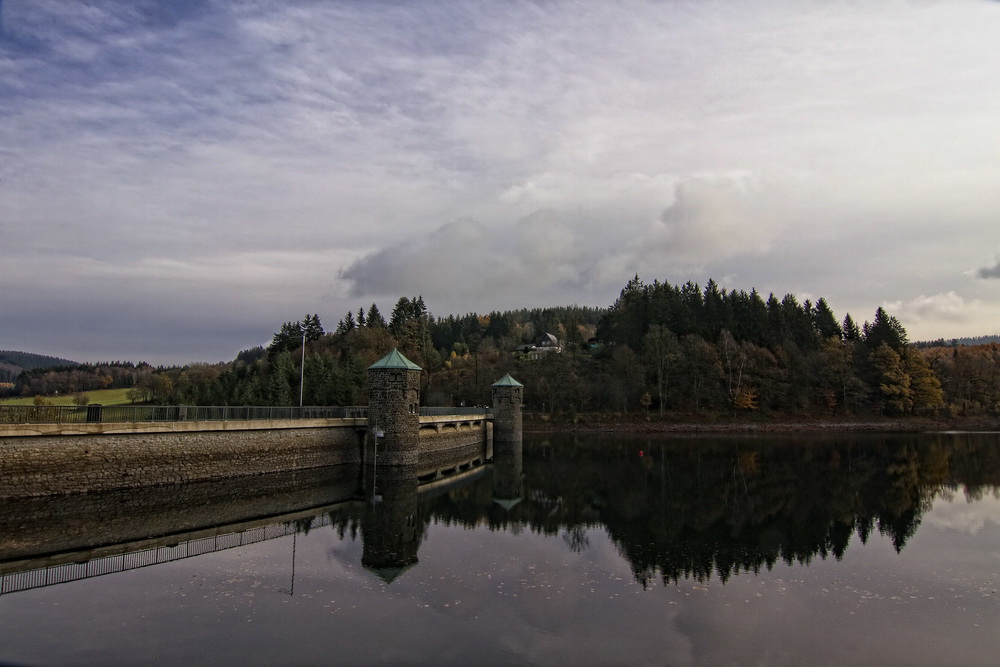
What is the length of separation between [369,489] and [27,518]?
13.0 m

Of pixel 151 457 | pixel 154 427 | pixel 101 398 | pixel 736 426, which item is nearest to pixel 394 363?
pixel 154 427

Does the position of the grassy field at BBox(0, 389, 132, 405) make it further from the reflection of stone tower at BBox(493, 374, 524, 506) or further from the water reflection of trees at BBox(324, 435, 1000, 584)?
the water reflection of trees at BBox(324, 435, 1000, 584)

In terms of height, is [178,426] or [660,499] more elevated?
[178,426]

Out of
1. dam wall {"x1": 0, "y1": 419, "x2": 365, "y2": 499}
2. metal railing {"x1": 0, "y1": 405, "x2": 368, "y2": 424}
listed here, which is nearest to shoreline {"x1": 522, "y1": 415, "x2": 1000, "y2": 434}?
dam wall {"x1": 0, "y1": 419, "x2": 365, "y2": 499}

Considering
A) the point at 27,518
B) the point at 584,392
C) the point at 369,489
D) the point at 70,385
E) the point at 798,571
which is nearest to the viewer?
the point at 798,571

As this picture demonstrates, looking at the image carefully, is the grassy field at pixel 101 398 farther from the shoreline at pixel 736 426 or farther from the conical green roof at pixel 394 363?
the conical green roof at pixel 394 363

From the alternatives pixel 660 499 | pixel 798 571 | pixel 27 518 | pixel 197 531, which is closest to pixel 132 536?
pixel 197 531

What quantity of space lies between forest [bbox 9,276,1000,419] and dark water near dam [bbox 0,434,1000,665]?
4506 centimetres

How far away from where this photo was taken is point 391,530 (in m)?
20.4

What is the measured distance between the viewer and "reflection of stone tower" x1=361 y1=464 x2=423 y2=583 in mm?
16234

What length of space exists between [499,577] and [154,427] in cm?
1780

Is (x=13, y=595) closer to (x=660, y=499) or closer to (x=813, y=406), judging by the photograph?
(x=660, y=499)

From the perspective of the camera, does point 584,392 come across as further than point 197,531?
Yes

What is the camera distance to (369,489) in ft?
94.5
